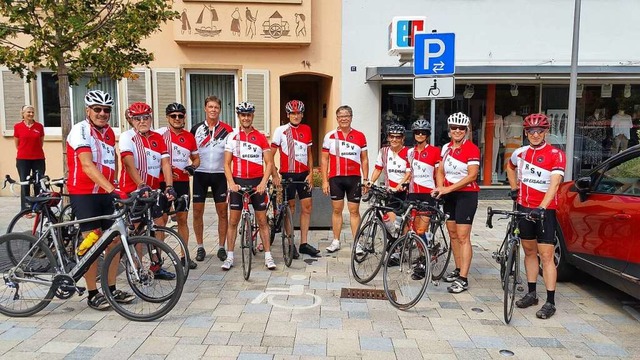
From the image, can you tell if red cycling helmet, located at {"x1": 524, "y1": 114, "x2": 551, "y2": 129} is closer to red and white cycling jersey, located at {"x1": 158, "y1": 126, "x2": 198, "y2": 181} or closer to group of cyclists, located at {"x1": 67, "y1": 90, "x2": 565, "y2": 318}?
group of cyclists, located at {"x1": 67, "y1": 90, "x2": 565, "y2": 318}

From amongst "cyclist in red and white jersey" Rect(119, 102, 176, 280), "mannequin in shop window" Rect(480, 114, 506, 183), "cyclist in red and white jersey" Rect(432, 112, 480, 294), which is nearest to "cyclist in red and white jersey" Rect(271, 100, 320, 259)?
"cyclist in red and white jersey" Rect(119, 102, 176, 280)

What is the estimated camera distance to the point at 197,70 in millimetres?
10750

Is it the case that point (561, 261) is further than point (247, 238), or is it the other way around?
point (247, 238)

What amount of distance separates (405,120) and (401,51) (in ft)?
10.0

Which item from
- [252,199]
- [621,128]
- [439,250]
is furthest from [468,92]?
[252,199]

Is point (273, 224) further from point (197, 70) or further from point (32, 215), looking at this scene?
point (197, 70)

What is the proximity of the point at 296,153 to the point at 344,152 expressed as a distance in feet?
2.15

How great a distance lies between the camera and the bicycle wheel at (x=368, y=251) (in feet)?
17.0

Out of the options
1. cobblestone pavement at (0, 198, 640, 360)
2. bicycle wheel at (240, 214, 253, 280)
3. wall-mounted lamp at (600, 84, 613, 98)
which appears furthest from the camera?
wall-mounted lamp at (600, 84, 613, 98)

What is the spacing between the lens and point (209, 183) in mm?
6062

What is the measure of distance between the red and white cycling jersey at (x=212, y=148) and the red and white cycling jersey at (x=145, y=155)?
71cm

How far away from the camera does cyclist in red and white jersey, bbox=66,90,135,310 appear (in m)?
4.06

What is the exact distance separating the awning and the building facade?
212mm

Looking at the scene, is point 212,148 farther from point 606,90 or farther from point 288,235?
point 606,90
